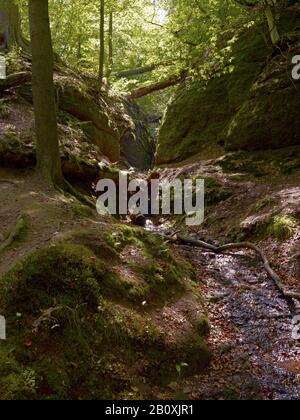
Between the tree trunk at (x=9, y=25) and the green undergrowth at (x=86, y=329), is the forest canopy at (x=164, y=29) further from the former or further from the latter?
the green undergrowth at (x=86, y=329)

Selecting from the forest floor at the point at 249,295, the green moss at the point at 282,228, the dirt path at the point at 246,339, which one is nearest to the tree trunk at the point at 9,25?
the forest floor at the point at 249,295

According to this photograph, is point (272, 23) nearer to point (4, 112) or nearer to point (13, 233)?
point (4, 112)

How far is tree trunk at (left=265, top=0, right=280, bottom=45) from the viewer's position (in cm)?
1427

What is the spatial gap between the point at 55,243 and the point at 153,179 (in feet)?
33.4

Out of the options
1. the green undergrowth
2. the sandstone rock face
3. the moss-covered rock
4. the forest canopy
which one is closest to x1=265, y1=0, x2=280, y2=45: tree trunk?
the forest canopy

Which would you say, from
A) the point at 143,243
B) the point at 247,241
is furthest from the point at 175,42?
the point at 143,243

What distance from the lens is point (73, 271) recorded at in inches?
219

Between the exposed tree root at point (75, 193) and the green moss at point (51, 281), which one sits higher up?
the exposed tree root at point (75, 193)

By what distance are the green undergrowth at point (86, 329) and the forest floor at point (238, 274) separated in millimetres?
334

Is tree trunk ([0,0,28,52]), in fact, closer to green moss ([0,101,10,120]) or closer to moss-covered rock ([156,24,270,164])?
green moss ([0,101,10,120])

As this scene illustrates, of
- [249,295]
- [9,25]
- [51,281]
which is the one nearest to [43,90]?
[51,281]

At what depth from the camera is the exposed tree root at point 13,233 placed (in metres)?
6.05

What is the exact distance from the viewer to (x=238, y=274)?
8.49 m
